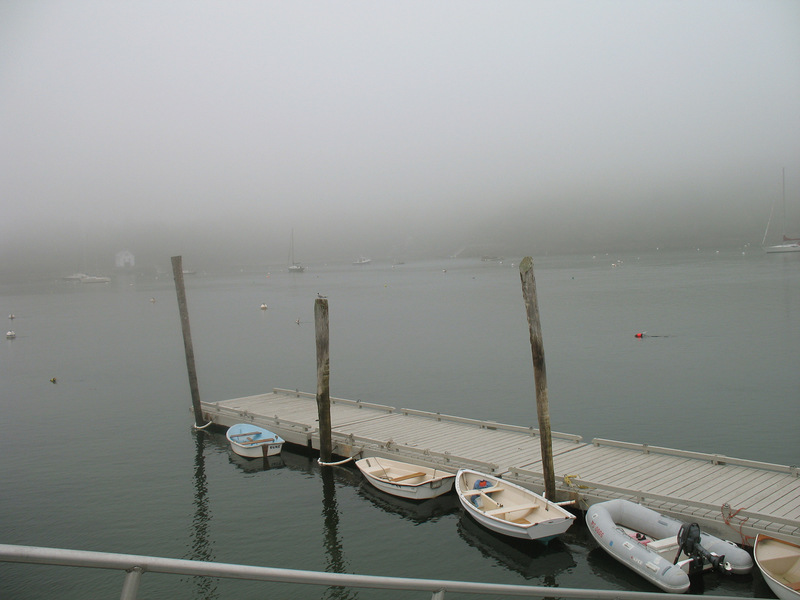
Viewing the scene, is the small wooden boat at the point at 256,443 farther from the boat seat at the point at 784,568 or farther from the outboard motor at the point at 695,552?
the boat seat at the point at 784,568

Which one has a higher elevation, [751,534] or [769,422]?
[751,534]

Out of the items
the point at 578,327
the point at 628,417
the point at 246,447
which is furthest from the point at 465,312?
the point at 246,447

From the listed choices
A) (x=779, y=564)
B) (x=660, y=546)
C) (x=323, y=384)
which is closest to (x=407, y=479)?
(x=323, y=384)

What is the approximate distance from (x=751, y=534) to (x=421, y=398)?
23.4 meters

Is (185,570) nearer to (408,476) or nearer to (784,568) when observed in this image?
(784,568)

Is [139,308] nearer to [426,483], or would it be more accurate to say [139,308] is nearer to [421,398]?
[421,398]

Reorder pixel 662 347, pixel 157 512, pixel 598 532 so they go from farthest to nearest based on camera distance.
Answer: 1. pixel 662 347
2. pixel 157 512
3. pixel 598 532

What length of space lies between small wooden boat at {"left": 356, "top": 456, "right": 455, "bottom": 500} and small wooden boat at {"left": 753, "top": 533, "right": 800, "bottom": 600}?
864 cm

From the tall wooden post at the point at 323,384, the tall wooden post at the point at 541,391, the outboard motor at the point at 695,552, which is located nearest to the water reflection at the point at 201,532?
the tall wooden post at the point at 323,384

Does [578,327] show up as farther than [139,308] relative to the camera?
No

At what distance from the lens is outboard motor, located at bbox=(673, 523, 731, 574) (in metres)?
13.6

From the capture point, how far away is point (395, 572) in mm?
15758

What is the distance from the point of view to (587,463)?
19.1 meters

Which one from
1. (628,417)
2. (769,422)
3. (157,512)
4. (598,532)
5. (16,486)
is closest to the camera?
(598,532)
